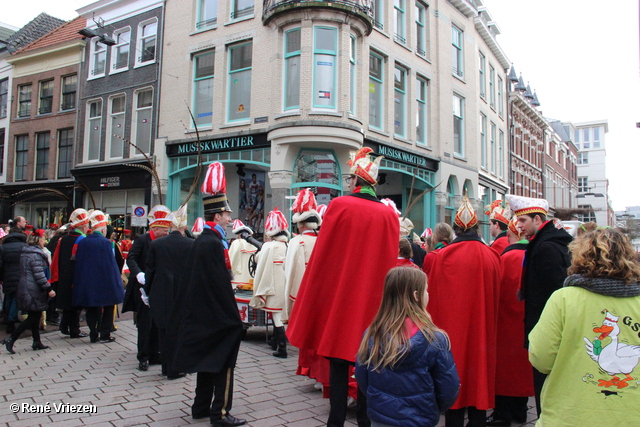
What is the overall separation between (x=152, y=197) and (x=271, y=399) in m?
15.2

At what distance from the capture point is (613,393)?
7.69 ft

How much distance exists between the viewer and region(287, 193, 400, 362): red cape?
3.85m

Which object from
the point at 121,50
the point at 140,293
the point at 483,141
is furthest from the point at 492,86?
the point at 140,293

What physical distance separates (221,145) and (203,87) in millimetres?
2623

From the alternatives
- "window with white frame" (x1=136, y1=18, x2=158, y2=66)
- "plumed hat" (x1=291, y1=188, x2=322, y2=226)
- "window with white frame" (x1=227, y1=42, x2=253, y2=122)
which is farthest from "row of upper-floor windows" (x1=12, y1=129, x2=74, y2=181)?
"plumed hat" (x1=291, y1=188, x2=322, y2=226)

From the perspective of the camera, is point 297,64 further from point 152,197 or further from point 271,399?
point 271,399

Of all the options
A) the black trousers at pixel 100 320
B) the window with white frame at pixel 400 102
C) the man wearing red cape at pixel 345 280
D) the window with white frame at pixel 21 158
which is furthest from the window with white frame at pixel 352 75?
the window with white frame at pixel 21 158

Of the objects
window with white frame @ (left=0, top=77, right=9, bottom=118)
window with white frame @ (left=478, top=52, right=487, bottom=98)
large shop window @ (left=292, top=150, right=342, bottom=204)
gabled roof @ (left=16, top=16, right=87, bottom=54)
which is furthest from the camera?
window with white frame @ (left=478, top=52, right=487, bottom=98)

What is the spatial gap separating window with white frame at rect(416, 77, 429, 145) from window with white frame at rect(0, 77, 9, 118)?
20648 mm

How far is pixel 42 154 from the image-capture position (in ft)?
75.8

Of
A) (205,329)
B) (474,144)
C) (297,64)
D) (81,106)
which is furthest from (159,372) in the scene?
(474,144)

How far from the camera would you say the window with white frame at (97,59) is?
20984 millimetres

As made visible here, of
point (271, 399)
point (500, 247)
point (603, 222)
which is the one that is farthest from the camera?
point (603, 222)

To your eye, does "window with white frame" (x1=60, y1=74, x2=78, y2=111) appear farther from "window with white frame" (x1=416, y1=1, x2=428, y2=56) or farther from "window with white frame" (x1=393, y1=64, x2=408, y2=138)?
"window with white frame" (x1=416, y1=1, x2=428, y2=56)
